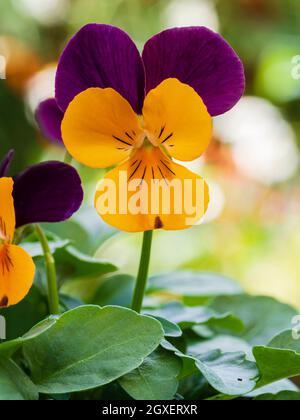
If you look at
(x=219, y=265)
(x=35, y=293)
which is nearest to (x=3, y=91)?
(x=219, y=265)

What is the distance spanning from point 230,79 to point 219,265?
1.34 m

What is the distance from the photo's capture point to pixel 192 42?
1.43 ft

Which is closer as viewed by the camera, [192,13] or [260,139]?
[260,139]

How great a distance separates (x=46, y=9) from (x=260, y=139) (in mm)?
979

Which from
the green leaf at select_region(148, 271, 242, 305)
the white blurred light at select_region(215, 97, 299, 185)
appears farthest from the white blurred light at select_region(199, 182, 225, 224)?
the green leaf at select_region(148, 271, 242, 305)

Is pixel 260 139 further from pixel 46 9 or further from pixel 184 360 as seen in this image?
pixel 184 360

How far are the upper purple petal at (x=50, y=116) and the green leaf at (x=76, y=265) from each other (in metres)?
0.10

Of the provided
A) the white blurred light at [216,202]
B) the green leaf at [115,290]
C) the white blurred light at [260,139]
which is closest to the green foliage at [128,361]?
the green leaf at [115,290]

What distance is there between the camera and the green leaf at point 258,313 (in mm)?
623

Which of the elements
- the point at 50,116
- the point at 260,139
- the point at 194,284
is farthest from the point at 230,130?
the point at 50,116

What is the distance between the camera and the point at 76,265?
58cm

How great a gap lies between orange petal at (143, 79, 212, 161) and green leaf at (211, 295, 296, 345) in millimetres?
247

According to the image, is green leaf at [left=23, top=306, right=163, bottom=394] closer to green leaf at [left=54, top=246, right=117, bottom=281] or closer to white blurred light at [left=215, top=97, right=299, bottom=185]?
green leaf at [left=54, top=246, right=117, bottom=281]

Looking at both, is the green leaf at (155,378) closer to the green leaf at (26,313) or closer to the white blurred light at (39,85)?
the green leaf at (26,313)
